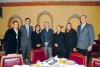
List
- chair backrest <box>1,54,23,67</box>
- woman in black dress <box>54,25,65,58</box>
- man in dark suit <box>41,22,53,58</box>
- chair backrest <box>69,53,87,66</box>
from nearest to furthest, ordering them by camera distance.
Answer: chair backrest <box>1,54,23,67</box> < chair backrest <box>69,53,87,66</box> < woman in black dress <box>54,25,65,58</box> < man in dark suit <box>41,22,53,58</box>

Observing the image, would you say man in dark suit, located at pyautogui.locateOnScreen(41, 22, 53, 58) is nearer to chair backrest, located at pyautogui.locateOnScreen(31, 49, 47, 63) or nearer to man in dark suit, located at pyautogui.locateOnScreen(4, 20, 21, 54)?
man in dark suit, located at pyautogui.locateOnScreen(4, 20, 21, 54)

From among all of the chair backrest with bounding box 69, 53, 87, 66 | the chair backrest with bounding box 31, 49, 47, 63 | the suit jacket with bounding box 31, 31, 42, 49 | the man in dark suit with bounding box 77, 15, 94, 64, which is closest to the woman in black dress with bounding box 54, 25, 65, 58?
the suit jacket with bounding box 31, 31, 42, 49

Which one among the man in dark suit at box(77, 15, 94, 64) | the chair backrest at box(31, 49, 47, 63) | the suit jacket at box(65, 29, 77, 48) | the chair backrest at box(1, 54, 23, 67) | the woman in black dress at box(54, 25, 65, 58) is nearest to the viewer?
the chair backrest at box(1, 54, 23, 67)

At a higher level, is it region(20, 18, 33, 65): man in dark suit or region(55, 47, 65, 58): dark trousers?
region(20, 18, 33, 65): man in dark suit

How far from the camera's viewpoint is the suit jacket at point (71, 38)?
528 cm

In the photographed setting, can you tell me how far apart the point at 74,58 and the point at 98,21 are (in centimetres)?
530

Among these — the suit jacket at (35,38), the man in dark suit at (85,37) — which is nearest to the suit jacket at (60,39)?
the suit jacket at (35,38)

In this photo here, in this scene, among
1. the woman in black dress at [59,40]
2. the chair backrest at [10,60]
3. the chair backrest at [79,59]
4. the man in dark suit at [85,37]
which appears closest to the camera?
the chair backrest at [10,60]

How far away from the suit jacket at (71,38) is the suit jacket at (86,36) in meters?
0.41

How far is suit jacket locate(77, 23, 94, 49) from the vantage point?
467 centimetres

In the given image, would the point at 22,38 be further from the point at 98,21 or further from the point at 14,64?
the point at 98,21

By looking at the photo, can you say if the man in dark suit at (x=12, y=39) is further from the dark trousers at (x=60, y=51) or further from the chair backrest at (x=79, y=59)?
the chair backrest at (x=79, y=59)

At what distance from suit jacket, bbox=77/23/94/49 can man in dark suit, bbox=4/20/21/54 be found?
1.70 m

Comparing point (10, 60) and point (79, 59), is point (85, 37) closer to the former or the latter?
point (79, 59)
